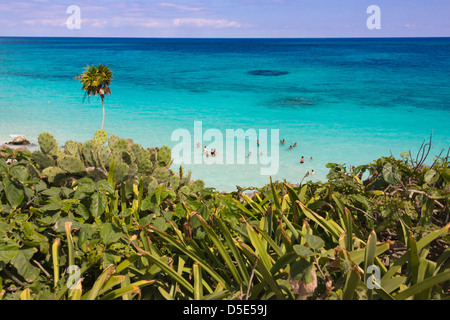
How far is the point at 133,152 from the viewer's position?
171 inches

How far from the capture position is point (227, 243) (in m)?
2.55

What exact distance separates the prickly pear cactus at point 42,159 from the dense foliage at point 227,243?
79 cm

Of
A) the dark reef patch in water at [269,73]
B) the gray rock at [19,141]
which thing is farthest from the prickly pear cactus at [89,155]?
the dark reef patch in water at [269,73]

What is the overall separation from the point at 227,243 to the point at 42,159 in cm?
250

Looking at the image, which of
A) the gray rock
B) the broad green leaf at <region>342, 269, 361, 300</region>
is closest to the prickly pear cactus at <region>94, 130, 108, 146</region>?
the broad green leaf at <region>342, 269, 361, 300</region>

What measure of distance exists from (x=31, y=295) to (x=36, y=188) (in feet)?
3.44

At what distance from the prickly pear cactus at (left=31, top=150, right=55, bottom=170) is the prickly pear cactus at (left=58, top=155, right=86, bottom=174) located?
1.08 ft

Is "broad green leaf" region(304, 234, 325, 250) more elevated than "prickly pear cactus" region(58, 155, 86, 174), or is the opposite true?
"prickly pear cactus" region(58, 155, 86, 174)

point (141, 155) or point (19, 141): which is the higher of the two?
point (141, 155)

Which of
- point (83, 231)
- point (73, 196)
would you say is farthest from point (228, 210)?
point (73, 196)

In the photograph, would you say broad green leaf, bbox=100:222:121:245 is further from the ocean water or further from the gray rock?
the gray rock

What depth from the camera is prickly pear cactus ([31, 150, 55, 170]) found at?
3.88 metres

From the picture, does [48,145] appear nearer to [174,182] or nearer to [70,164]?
[70,164]

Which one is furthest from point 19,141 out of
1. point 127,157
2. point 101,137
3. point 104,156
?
point 127,157
